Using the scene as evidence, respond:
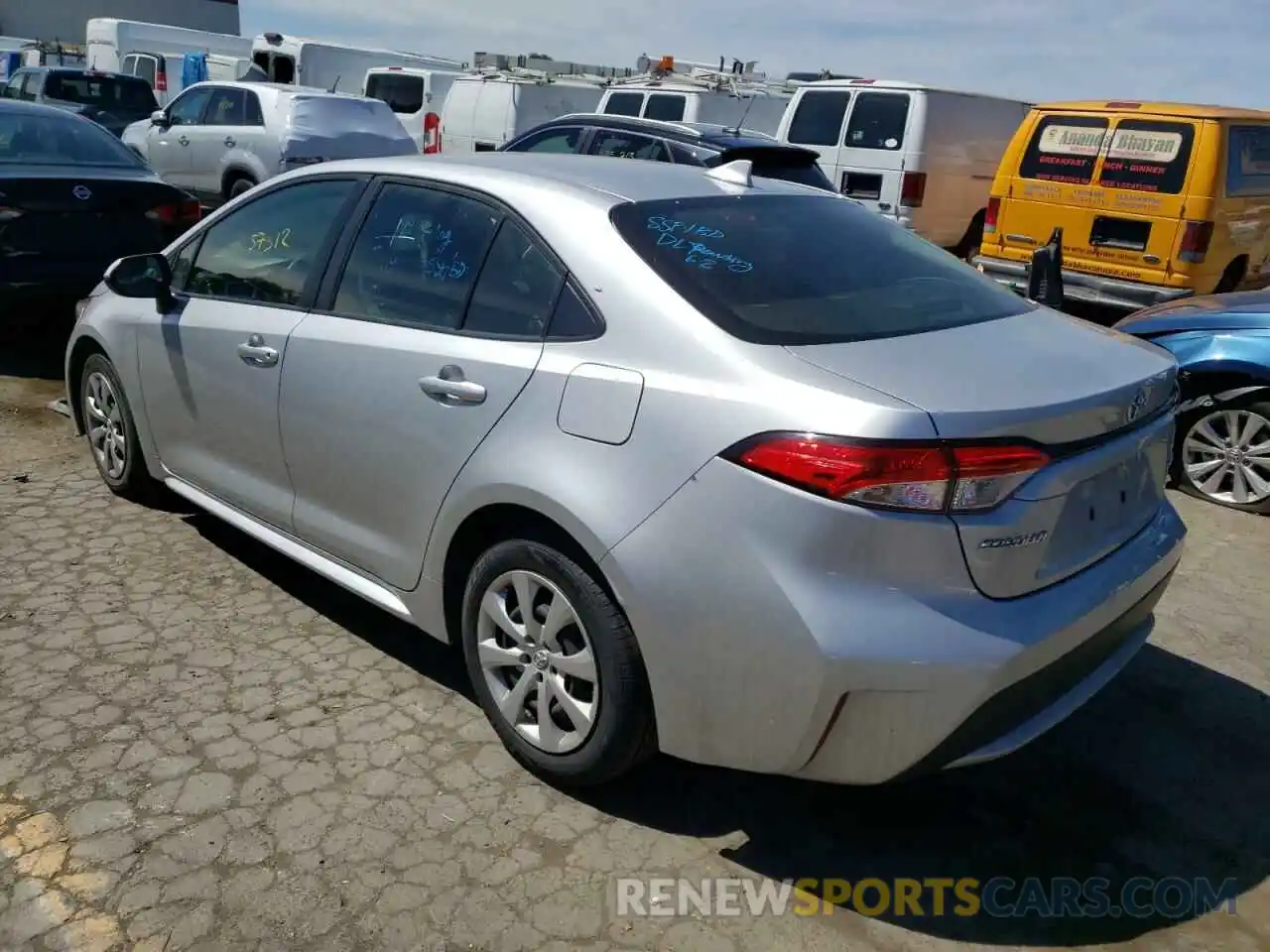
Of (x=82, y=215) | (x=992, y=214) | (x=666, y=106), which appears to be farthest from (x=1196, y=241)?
(x=666, y=106)

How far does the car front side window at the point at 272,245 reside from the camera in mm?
3611

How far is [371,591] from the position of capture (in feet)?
10.9

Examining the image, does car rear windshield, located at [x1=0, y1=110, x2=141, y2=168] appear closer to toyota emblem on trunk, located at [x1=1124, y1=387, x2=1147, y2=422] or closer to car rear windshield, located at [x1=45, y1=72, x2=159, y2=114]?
toyota emblem on trunk, located at [x1=1124, y1=387, x2=1147, y2=422]

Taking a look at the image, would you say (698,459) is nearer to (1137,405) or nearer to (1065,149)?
(1137,405)

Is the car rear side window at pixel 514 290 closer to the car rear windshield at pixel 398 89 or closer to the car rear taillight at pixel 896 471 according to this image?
the car rear taillight at pixel 896 471

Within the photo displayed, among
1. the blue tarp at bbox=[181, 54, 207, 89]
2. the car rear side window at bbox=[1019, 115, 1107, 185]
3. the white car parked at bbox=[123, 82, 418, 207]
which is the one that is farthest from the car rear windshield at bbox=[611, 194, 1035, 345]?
the blue tarp at bbox=[181, 54, 207, 89]

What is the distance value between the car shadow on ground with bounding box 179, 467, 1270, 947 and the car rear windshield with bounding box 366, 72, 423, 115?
51.0 feet

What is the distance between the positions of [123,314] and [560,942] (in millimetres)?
3237

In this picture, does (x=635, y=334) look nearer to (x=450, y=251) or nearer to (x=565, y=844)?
(x=450, y=251)

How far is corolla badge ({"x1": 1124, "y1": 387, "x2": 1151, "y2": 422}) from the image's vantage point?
104 inches

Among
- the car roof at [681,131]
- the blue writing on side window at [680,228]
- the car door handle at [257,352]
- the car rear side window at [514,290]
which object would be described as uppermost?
the car roof at [681,131]

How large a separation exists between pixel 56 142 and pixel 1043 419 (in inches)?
277

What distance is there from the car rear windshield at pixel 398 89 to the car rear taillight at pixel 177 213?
10851 millimetres

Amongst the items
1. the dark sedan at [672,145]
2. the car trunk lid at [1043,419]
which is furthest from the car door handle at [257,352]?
the dark sedan at [672,145]
